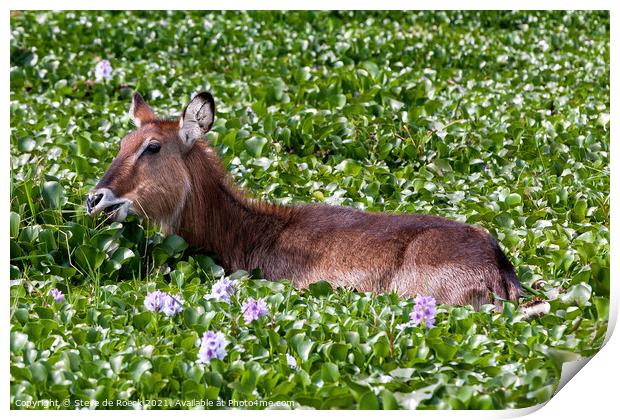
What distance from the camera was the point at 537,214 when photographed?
Result: 7672mm

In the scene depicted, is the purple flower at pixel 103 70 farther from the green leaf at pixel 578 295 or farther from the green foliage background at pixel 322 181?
the green leaf at pixel 578 295

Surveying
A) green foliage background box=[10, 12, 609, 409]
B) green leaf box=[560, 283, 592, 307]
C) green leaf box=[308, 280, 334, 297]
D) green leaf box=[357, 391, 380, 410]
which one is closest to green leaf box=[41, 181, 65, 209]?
green foliage background box=[10, 12, 609, 409]

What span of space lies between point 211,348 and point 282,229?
190 cm

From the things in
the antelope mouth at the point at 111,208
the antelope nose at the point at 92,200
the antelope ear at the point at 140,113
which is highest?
the antelope ear at the point at 140,113

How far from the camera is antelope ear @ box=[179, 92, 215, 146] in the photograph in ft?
23.7

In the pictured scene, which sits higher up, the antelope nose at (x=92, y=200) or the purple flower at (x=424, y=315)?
the antelope nose at (x=92, y=200)

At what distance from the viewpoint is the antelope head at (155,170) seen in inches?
275

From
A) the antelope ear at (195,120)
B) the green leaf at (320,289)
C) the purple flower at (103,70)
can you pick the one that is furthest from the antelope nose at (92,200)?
the purple flower at (103,70)

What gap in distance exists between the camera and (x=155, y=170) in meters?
7.18

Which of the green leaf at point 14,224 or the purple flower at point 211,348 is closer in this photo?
the purple flower at point 211,348

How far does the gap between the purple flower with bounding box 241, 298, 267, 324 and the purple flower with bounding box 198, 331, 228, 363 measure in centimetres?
37

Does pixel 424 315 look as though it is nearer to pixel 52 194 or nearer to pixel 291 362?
pixel 291 362

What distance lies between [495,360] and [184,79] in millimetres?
6148

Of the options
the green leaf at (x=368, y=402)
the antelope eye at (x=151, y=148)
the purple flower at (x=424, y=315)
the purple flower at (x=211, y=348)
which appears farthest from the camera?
the antelope eye at (x=151, y=148)
